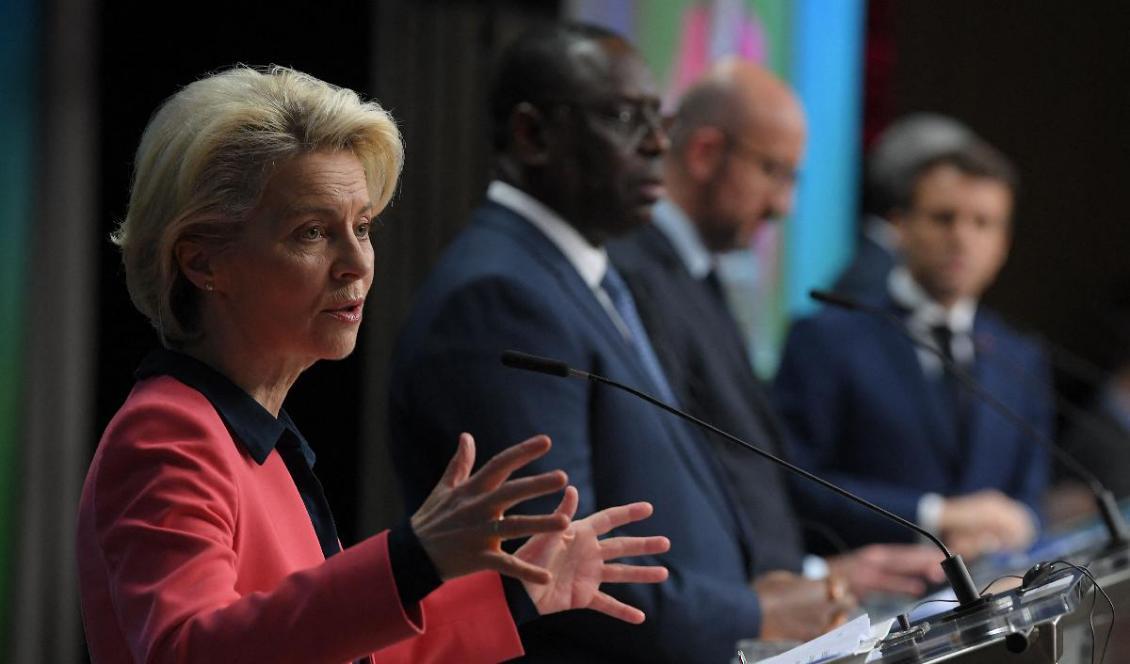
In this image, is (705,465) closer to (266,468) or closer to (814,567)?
(814,567)

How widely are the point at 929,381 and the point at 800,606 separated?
69.8 inches

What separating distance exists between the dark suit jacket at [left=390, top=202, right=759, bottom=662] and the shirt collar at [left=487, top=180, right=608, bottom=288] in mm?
34

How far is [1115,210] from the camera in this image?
687cm

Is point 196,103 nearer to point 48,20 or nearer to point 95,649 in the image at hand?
point 95,649

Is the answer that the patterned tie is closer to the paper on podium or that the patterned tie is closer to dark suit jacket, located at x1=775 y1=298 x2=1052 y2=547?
the paper on podium

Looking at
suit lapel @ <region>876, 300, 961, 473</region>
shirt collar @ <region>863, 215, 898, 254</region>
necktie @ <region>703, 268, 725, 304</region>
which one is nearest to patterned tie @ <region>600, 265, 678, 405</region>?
necktie @ <region>703, 268, 725, 304</region>

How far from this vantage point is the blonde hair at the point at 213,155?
5.18 feet

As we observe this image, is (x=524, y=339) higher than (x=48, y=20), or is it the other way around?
(x=48, y=20)

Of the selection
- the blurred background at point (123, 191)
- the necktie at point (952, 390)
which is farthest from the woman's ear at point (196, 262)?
the necktie at point (952, 390)

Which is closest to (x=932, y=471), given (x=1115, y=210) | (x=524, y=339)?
(x=524, y=339)

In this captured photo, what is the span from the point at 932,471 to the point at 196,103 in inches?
112

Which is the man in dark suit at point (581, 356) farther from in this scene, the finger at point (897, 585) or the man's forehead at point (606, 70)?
the finger at point (897, 585)

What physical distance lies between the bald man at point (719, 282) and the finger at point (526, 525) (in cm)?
122

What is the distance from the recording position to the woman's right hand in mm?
1352
